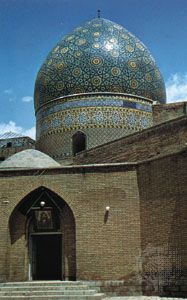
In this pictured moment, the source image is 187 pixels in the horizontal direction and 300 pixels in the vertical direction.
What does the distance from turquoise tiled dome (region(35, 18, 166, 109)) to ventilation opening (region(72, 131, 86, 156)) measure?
57.2 inches

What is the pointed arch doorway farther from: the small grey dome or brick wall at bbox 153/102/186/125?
brick wall at bbox 153/102/186/125

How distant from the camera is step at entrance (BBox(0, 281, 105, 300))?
9391 mm

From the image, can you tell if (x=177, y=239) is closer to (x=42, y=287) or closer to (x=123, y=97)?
(x=42, y=287)

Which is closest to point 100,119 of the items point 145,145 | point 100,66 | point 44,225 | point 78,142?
point 78,142

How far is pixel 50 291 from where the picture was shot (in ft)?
31.9

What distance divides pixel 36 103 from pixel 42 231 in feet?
26.0

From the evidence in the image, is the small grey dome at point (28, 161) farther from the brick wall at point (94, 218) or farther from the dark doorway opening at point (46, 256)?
the dark doorway opening at point (46, 256)

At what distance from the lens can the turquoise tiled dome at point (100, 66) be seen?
55.4 feet

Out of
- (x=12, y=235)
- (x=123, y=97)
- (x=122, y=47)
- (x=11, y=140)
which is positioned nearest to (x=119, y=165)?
(x=12, y=235)

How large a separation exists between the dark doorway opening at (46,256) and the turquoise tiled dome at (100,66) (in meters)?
6.33

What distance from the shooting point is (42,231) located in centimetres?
→ 1131

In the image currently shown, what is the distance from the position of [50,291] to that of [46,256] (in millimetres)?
2647

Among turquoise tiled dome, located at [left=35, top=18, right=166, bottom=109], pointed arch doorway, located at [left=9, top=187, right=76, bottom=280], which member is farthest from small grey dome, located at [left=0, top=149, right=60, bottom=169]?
turquoise tiled dome, located at [left=35, top=18, right=166, bottom=109]

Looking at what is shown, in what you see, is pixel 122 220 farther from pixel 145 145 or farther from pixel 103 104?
pixel 103 104
